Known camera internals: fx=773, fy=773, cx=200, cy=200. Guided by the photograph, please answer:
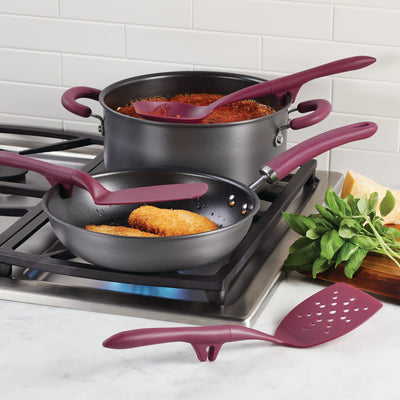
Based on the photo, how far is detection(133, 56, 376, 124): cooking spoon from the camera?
4.49 ft

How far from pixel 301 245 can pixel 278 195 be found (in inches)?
8.7

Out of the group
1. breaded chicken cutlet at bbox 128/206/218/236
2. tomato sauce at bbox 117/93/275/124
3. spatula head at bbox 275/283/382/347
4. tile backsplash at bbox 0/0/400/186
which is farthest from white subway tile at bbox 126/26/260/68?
spatula head at bbox 275/283/382/347

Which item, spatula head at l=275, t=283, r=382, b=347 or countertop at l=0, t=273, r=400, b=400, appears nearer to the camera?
countertop at l=0, t=273, r=400, b=400

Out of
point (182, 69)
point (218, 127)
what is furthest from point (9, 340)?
point (182, 69)

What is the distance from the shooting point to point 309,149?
125 cm

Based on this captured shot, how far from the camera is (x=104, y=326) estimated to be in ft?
3.38

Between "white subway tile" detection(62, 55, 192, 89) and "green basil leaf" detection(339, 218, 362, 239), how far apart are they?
2.23ft

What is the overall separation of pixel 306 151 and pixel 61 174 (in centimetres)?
39

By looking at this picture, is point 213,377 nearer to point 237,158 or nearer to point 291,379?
point 291,379

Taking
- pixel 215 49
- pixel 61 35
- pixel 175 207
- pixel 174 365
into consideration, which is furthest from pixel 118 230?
pixel 61 35

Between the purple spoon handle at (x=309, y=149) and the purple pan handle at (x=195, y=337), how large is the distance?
1.04 ft

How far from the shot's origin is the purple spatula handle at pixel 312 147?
1.21 m

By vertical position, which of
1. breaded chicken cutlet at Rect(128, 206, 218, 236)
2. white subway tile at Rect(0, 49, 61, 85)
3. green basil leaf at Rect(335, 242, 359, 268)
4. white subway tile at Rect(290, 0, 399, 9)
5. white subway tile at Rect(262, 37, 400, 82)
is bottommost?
green basil leaf at Rect(335, 242, 359, 268)

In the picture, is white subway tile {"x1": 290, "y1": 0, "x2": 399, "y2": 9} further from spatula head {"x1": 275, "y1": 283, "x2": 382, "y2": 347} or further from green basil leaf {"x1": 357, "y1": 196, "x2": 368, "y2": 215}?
spatula head {"x1": 275, "y1": 283, "x2": 382, "y2": 347}
